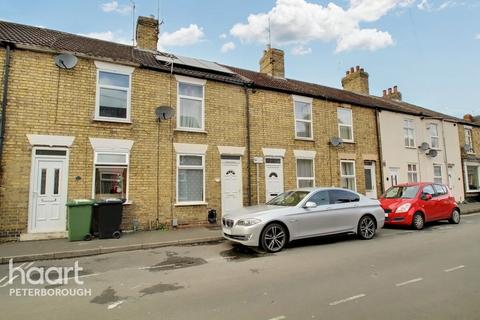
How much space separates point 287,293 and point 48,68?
974cm

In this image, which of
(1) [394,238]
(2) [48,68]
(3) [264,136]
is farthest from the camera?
(3) [264,136]

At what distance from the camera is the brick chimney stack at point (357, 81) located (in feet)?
68.2

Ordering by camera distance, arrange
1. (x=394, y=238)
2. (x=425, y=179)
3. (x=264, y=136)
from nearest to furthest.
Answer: (x=394, y=238), (x=264, y=136), (x=425, y=179)

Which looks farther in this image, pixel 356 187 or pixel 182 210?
pixel 356 187

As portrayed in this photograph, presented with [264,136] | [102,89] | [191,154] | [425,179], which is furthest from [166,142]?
[425,179]

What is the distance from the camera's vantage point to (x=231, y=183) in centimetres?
1188

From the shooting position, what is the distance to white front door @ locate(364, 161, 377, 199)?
51.2 feet

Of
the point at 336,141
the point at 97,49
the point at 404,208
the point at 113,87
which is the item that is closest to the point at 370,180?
the point at 336,141

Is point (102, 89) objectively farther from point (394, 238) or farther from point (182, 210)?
point (394, 238)

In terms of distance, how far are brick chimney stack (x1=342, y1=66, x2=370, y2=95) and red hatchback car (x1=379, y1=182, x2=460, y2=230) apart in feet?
36.0

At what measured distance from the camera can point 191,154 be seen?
1117cm

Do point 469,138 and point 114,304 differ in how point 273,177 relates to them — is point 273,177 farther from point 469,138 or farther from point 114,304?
point 469,138

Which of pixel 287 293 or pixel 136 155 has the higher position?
pixel 136 155

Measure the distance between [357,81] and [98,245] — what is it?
63.8 ft
